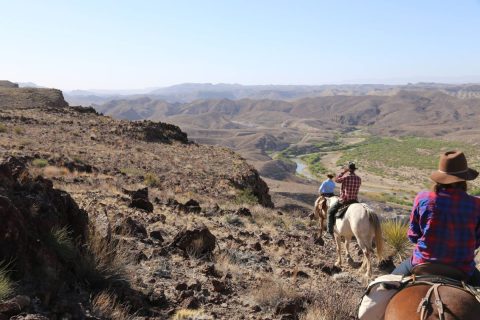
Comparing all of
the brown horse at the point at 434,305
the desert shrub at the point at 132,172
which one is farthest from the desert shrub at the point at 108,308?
the desert shrub at the point at 132,172

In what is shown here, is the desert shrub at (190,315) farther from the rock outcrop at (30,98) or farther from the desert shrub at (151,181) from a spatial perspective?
the rock outcrop at (30,98)

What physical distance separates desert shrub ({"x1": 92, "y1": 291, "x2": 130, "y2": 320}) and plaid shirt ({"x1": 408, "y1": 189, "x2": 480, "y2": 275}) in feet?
10.1

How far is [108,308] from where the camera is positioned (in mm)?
4715

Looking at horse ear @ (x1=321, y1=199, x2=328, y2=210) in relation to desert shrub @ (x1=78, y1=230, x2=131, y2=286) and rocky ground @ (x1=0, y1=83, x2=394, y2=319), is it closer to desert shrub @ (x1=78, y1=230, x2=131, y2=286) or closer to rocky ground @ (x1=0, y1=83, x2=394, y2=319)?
rocky ground @ (x1=0, y1=83, x2=394, y2=319)

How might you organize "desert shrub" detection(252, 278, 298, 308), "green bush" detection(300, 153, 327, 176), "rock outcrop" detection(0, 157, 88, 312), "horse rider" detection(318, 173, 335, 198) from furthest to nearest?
1. "green bush" detection(300, 153, 327, 176)
2. "horse rider" detection(318, 173, 335, 198)
3. "desert shrub" detection(252, 278, 298, 308)
4. "rock outcrop" detection(0, 157, 88, 312)

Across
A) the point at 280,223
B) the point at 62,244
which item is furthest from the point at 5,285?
the point at 280,223

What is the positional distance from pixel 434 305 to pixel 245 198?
15850 millimetres

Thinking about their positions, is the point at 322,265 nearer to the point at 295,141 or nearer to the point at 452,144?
the point at 452,144

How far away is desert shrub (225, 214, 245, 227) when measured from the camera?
1295 cm

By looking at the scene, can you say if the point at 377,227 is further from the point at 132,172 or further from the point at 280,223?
the point at 132,172

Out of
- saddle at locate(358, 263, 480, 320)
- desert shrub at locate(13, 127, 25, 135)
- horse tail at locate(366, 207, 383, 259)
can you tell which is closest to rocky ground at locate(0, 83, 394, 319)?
horse tail at locate(366, 207, 383, 259)

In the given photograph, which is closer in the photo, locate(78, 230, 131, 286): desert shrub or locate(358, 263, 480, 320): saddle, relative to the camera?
locate(358, 263, 480, 320): saddle

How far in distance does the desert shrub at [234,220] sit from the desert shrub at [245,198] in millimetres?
5018

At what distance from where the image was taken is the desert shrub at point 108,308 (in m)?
4.62
